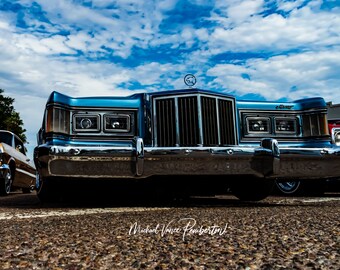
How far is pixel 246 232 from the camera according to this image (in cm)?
211

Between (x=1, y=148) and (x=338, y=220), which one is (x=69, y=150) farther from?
(x=1, y=148)

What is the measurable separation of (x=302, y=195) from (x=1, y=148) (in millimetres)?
5132

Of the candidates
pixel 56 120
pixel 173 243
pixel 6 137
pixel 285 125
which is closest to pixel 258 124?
pixel 285 125

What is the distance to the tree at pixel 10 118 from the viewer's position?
92.7 ft

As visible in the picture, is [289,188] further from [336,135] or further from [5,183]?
[5,183]

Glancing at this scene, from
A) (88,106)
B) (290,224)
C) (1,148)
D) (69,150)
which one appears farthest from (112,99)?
(1,148)

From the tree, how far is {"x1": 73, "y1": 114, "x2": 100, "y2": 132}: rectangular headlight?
85.0 ft

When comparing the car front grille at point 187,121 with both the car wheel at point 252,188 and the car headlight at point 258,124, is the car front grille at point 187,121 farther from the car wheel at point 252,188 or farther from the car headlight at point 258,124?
the car wheel at point 252,188

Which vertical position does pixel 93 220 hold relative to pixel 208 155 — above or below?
below

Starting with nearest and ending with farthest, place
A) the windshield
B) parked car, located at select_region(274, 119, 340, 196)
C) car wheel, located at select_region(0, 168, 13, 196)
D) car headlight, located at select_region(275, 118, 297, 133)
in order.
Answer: car headlight, located at select_region(275, 118, 297, 133) < parked car, located at select_region(274, 119, 340, 196) < car wheel, located at select_region(0, 168, 13, 196) < the windshield

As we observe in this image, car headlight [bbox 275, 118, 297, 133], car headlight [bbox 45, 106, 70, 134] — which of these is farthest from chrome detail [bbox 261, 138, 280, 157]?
car headlight [bbox 45, 106, 70, 134]

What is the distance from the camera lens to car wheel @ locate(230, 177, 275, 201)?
14.9 feet

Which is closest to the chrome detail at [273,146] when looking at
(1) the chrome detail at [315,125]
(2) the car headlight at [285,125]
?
(2) the car headlight at [285,125]

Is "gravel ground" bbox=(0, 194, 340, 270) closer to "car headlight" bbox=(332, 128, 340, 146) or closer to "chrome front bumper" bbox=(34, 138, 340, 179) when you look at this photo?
"chrome front bumper" bbox=(34, 138, 340, 179)
